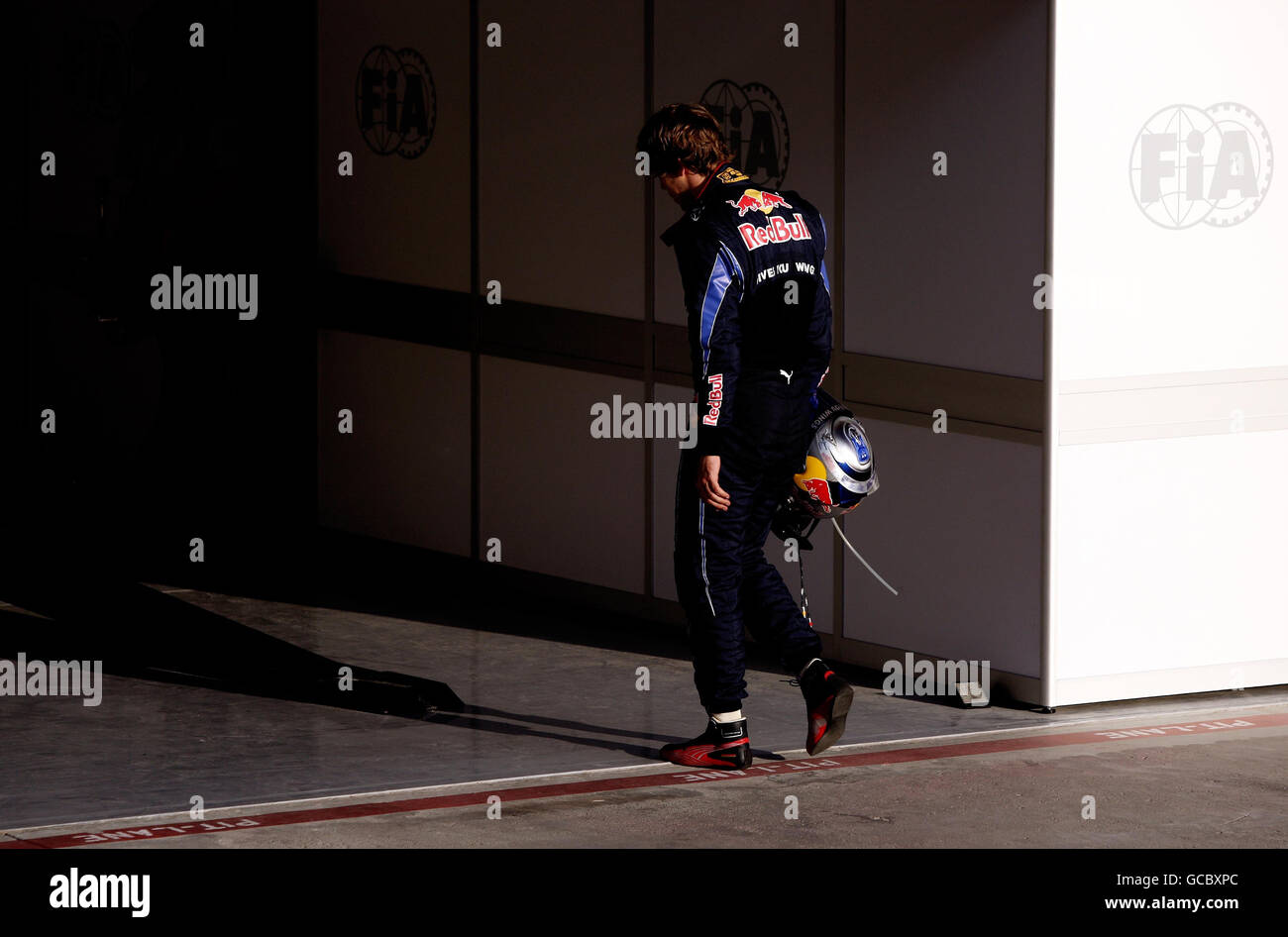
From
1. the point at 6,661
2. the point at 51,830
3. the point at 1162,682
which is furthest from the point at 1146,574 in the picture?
the point at 6,661

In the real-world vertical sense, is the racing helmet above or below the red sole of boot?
above

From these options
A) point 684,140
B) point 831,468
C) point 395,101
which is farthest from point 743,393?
point 395,101

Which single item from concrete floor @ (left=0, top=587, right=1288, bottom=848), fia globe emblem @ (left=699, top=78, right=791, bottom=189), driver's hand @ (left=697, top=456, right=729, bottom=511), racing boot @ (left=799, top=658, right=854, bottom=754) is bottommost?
concrete floor @ (left=0, top=587, right=1288, bottom=848)

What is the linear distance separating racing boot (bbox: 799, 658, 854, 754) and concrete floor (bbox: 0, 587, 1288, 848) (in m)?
0.11

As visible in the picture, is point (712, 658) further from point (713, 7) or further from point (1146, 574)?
point (713, 7)

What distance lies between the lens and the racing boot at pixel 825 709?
268 inches

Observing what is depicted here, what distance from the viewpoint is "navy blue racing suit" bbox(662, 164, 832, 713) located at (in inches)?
258

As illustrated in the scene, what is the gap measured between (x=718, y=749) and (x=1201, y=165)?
9.46 feet

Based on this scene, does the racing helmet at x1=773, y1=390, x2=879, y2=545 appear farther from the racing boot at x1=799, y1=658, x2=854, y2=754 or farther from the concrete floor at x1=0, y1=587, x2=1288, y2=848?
the concrete floor at x1=0, y1=587, x2=1288, y2=848

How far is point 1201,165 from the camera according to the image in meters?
7.73

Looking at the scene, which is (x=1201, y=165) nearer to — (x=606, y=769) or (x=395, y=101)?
(x=606, y=769)

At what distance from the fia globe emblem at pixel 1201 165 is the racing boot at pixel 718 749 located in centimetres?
250

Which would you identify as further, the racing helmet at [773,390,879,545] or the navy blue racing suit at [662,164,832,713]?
the racing helmet at [773,390,879,545]

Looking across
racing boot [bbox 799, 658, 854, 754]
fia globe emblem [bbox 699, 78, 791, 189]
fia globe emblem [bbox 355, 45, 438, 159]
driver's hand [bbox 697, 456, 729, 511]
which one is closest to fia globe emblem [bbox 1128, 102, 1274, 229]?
fia globe emblem [bbox 699, 78, 791, 189]
